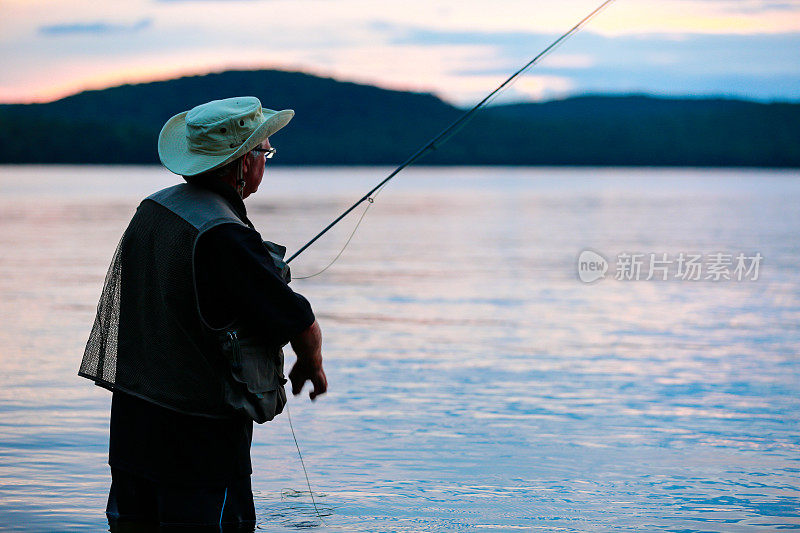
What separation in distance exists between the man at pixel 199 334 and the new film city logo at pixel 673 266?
43.5 ft

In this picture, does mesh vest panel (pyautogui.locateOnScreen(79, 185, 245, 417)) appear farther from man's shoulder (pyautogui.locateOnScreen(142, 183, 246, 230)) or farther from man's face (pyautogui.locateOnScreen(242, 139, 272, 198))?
man's face (pyautogui.locateOnScreen(242, 139, 272, 198))

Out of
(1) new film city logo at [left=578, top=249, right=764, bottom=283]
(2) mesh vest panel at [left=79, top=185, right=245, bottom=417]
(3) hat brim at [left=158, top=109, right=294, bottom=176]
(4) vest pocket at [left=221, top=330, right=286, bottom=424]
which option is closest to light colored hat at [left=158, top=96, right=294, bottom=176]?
(3) hat brim at [left=158, top=109, right=294, bottom=176]

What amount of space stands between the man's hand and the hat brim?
1.78ft

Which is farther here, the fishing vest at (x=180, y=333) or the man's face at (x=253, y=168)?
the man's face at (x=253, y=168)

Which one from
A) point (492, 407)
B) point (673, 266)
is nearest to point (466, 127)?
point (673, 266)

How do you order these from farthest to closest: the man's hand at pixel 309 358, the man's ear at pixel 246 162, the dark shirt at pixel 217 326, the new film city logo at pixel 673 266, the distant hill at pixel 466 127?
the distant hill at pixel 466 127 → the new film city logo at pixel 673 266 → the man's ear at pixel 246 162 → the man's hand at pixel 309 358 → the dark shirt at pixel 217 326

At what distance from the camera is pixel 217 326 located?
3184mm

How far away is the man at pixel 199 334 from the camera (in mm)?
3143

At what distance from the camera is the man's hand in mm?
3254

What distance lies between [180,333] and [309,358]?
0.39 meters

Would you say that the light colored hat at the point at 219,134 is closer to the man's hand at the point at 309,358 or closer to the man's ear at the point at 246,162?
the man's ear at the point at 246,162

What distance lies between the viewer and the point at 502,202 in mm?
46875

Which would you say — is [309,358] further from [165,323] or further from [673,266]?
[673,266]

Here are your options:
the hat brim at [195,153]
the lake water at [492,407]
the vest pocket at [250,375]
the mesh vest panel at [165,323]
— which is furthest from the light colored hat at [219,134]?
the lake water at [492,407]
